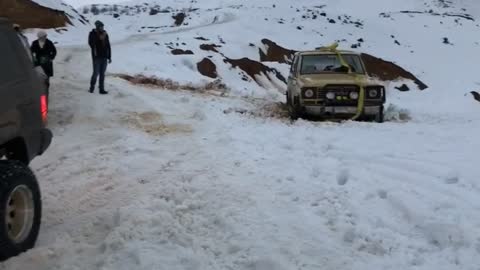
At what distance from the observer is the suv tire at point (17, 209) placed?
14.2ft

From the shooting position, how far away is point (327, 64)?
12.7 metres

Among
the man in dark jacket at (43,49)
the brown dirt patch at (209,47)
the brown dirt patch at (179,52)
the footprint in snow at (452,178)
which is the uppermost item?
the footprint in snow at (452,178)

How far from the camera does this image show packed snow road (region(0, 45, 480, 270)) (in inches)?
183

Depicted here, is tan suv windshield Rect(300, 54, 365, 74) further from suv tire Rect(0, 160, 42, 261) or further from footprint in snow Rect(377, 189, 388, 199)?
suv tire Rect(0, 160, 42, 261)

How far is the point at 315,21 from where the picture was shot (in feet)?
167

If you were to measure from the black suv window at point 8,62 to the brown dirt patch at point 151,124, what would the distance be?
435 centimetres

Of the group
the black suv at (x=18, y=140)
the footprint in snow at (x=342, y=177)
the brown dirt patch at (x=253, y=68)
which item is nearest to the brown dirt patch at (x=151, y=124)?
the footprint in snow at (x=342, y=177)

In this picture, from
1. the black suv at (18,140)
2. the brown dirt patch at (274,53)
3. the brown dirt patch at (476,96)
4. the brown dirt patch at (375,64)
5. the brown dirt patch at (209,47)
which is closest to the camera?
the black suv at (18,140)

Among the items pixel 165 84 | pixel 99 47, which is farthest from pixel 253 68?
pixel 99 47

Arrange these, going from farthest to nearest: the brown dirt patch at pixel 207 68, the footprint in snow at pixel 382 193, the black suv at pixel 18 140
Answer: the brown dirt patch at pixel 207 68
the footprint in snow at pixel 382 193
the black suv at pixel 18 140

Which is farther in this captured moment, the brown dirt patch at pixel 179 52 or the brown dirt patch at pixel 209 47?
the brown dirt patch at pixel 209 47

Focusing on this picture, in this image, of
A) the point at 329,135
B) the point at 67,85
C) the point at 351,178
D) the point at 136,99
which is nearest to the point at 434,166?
the point at 351,178

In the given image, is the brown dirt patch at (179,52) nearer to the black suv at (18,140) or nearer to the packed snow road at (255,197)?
the packed snow road at (255,197)

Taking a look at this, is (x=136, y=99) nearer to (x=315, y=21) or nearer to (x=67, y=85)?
(x=67, y=85)
